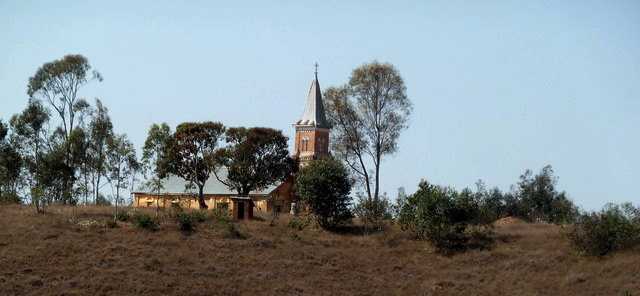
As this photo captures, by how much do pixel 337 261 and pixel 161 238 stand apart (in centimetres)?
1022

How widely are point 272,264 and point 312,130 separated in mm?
32240

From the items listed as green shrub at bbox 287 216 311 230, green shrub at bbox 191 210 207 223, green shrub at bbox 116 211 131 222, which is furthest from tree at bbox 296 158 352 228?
green shrub at bbox 116 211 131 222

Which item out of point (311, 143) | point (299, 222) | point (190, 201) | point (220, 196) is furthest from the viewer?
point (311, 143)

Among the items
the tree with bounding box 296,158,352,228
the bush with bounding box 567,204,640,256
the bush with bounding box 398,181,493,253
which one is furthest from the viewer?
the tree with bounding box 296,158,352,228

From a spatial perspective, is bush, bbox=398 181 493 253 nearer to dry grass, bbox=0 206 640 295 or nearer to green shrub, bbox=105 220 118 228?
dry grass, bbox=0 206 640 295

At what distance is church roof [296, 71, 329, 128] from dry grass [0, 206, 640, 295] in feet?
83.7

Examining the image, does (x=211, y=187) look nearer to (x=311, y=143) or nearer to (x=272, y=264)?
(x=311, y=143)

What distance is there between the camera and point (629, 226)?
47.8 meters

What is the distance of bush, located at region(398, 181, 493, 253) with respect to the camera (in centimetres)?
5128

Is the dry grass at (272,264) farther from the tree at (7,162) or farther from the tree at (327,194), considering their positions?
the tree at (7,162)

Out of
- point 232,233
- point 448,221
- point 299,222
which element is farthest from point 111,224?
point 448,221

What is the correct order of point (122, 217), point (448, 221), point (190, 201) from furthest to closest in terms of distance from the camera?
1. point (190, 201)
2. point (122, 217)
3. point (448, 221)

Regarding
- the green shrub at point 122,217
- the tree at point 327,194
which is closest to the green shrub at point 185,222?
the green shrub at point 122,217

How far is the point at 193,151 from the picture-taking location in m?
66.0
